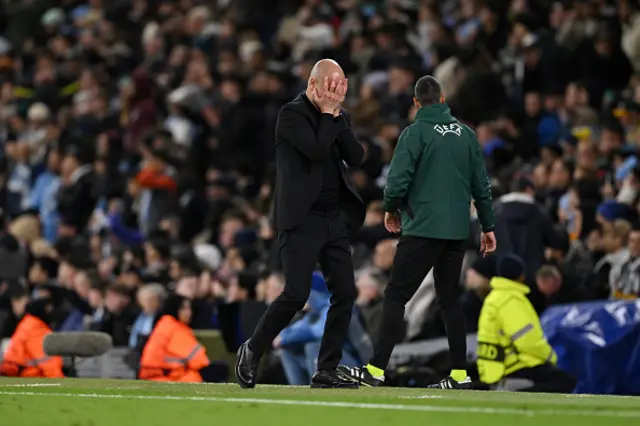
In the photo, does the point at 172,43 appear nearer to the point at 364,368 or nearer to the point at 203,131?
the point at 203,131

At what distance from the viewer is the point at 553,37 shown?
19.9 metres

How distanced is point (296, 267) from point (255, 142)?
38.1 feet

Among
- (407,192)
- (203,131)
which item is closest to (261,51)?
(203,131)

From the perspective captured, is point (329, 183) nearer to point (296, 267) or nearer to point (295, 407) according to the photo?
point (296, 267)

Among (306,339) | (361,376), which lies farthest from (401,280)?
(306,339)

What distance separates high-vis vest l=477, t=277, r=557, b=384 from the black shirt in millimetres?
3066

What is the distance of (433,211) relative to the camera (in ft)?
34.2

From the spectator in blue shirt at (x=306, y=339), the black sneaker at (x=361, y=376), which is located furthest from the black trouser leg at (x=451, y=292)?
the spectator in blue shirt at (x=306, y=339)

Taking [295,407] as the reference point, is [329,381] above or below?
below

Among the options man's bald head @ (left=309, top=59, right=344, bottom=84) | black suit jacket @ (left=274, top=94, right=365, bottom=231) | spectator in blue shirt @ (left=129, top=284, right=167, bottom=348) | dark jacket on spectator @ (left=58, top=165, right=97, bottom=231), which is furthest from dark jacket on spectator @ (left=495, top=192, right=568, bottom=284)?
dark jacket on spectator @ (left=58, top=165, right=97, bottom=231)

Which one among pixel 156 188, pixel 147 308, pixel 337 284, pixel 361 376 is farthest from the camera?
pixel 156 188

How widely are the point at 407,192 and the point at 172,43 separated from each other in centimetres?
1559

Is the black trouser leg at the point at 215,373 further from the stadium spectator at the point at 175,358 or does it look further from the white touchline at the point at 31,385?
the white touchline at the point at 31,385

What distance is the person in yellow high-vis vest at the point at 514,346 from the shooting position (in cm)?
1273
